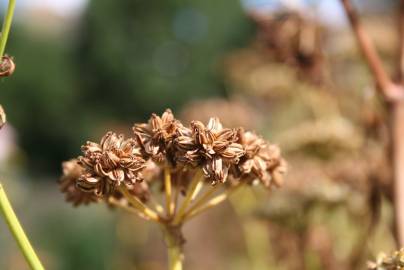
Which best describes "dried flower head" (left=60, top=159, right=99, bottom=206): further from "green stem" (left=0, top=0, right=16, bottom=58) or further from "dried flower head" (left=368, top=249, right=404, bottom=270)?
"dried flower head" (left=368, top=249, right=404, bottom=270)

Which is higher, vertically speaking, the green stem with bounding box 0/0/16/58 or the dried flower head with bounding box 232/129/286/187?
the green stem with bounding box 0/0/16/58

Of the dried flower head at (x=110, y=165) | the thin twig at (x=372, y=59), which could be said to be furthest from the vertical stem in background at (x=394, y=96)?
the dried flower head at (x=110, y=165)

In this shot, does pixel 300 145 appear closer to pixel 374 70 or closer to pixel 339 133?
pixel 339 133

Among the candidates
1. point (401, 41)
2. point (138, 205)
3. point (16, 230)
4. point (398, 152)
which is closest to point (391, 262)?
Answer: point (138, 205)

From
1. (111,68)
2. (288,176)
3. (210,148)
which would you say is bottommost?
(111,68)

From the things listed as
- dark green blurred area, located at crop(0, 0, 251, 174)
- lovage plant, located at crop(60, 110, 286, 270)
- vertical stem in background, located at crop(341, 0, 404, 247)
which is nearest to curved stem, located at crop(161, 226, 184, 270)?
lovage plant, located at crop(60, 110, 286, 270)

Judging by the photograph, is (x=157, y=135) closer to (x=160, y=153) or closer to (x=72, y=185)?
(x=160, y=153)

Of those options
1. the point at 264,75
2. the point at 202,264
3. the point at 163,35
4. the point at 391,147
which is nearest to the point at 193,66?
the point at 163,35
